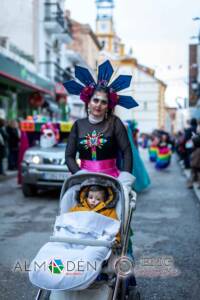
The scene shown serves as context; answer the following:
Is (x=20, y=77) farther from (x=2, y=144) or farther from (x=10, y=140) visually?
(x=2, y=144)

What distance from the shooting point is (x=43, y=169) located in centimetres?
1005

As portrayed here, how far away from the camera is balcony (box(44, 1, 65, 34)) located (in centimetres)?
2722

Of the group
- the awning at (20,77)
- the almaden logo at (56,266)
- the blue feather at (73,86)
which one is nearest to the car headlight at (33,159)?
the blue feather at (73,86)

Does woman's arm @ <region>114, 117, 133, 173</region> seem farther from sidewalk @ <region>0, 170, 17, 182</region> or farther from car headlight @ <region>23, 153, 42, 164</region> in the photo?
sidewalk @ <region>0, 170, 17, 182</region>

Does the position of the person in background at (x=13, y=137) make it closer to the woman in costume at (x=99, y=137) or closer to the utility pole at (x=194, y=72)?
the woman in costume at (x=99, y=137)

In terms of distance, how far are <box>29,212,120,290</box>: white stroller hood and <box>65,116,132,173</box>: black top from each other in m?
0.80

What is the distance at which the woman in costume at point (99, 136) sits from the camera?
418 cm

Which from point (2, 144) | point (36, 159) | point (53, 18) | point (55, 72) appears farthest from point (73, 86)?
point (55, 72)

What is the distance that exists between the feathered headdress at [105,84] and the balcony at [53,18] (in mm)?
23765

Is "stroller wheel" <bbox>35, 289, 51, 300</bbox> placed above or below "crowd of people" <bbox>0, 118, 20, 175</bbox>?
below

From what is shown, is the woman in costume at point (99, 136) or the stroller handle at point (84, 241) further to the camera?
the woman in costume at point (99, 136)

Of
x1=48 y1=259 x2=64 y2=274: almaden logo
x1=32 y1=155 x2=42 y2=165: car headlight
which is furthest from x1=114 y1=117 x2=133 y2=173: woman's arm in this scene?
x1=32 y1=155 x2=42 y2=165: car headlight

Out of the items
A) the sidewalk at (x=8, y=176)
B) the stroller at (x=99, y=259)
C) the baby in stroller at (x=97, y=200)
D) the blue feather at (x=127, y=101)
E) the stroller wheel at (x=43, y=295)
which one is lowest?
the sidewalk at (x=8, y=176)

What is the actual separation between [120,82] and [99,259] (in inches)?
74.2
